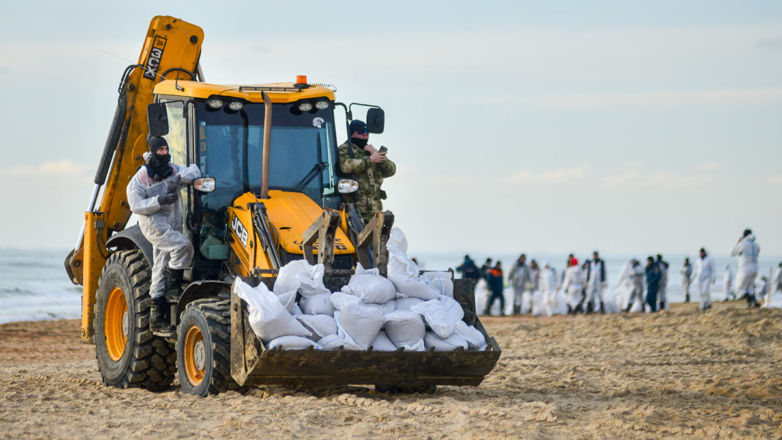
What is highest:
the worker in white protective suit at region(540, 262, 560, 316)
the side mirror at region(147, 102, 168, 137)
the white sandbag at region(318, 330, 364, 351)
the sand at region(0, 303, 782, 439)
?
the side mirror at region(147, 102, 168, 137)

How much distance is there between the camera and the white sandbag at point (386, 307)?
804cm

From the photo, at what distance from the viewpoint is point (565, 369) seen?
12016mm

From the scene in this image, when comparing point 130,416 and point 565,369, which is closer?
point 130,416

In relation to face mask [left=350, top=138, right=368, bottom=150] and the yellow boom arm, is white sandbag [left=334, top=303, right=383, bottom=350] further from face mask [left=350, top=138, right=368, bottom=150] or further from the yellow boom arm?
the yellow boom arm

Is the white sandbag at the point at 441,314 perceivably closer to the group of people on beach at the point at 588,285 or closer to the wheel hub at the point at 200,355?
the wheel hub at the point at 200,355

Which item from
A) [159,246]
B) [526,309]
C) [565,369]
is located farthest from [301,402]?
[526,309]

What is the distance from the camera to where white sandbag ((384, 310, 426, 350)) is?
26.2 feet

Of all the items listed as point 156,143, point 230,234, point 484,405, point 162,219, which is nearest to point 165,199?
point 162,219

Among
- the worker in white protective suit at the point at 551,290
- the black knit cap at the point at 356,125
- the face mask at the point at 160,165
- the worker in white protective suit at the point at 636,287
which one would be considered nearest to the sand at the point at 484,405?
the face mask at the point at 160,165

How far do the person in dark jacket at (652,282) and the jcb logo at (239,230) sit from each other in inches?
788

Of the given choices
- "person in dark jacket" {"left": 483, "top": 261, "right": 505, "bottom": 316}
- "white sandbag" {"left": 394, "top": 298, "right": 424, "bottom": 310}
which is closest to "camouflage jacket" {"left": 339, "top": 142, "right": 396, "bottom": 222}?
"white sandbag" {"left": 394, "top": 298, "right": 424, "bottom": 310}

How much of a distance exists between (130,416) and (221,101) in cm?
315

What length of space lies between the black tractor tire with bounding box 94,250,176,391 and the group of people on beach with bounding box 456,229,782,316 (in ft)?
A: 55.5

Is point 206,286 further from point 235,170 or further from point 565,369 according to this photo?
point 565,369
